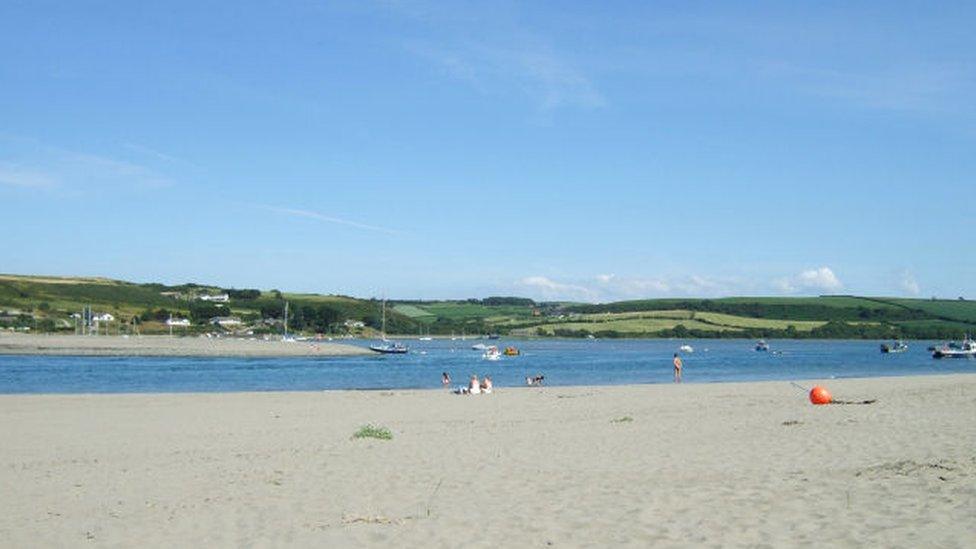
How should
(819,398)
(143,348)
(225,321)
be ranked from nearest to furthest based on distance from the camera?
(819,398) → (143,348) → (225,321)

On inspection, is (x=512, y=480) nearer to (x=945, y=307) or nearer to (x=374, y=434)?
(x=374, y=434)

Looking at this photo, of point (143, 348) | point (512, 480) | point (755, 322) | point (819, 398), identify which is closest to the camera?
point (512, 480)

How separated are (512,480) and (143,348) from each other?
309ft

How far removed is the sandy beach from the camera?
93.6 metres

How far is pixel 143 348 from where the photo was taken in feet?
326

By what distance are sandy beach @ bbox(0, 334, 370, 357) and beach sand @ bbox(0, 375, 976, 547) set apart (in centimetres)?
7442

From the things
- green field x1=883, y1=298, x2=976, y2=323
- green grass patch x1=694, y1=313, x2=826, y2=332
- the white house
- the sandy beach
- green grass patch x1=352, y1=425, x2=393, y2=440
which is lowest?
the sandy beach

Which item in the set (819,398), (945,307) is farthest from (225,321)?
(819,398)

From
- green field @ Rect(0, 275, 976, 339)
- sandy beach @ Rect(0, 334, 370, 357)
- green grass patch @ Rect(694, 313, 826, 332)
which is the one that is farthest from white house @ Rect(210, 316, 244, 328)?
green grass patch @ Rect(694, 313, 826, 332)

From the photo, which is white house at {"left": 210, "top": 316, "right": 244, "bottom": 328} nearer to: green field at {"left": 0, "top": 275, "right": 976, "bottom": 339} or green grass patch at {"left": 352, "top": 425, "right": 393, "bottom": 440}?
green field at {"left": 0, "top": 275, "right": 976, "bottom": 339}

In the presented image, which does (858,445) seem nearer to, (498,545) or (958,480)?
(958,480)

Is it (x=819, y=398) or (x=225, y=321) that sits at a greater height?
(x=225, y=321)

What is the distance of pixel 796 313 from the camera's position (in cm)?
16725

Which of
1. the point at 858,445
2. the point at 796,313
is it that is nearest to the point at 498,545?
the point at 858,445
